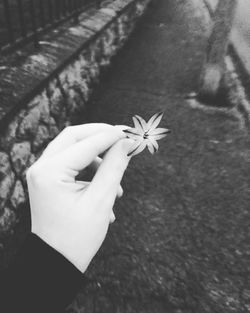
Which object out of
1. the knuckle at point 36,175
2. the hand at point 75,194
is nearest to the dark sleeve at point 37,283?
the hand at point 75,194

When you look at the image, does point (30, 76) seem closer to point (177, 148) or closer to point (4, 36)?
point (4, 36)

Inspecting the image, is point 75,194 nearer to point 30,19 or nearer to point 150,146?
point 150,146

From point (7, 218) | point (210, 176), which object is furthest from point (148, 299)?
point (210, 176)

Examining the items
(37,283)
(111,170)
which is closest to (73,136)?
(111,170)

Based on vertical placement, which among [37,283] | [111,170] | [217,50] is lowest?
[217,50]

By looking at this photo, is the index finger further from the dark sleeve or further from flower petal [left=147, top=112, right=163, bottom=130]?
Result: the dark sleeve

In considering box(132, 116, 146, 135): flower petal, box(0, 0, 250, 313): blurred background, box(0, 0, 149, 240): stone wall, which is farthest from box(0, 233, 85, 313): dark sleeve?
box(0, 0, 149, 240): stone wall
